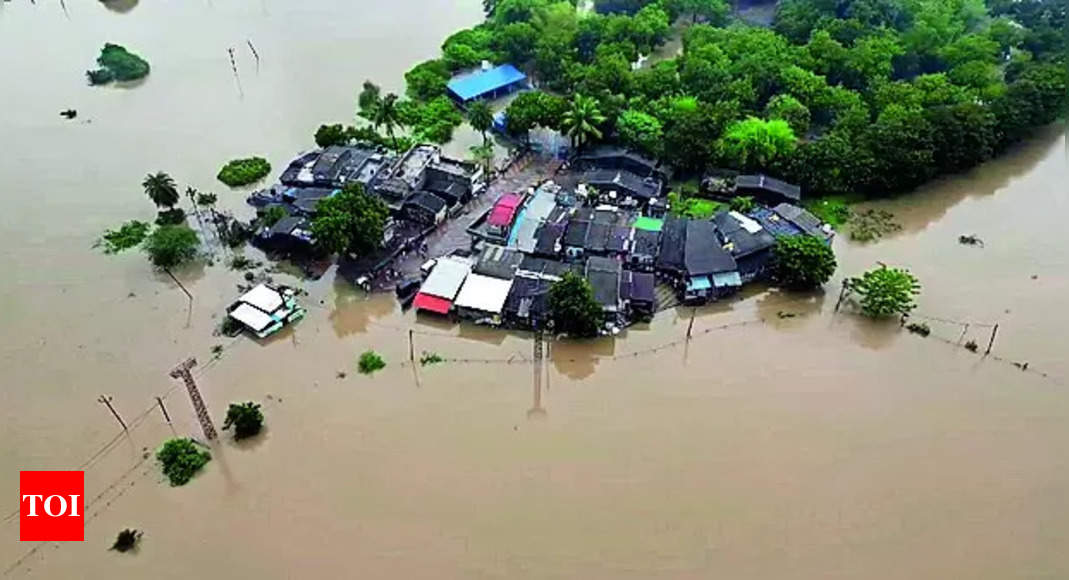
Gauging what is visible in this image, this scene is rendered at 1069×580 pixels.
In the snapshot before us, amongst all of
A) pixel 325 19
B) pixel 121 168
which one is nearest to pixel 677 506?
pixel 121 168

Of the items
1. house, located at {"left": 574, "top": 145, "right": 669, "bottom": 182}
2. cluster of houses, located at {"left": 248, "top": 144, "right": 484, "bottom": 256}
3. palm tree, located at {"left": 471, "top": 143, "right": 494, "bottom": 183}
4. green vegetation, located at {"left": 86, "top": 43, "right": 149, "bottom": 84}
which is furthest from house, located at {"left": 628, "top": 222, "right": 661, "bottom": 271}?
green vegetation, located at {"left": 86, "top": 43, "right": 149, "bottom": 84}

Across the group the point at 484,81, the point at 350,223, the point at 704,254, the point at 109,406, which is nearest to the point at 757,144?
the point at 704,254

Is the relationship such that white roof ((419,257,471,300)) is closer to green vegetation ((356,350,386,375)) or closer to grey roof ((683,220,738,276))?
green vegetation ((356,350,386,375))

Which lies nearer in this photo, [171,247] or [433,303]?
[433,303]

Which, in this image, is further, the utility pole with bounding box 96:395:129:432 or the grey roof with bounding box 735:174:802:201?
the grey roof with bounding box 735:174:802:201

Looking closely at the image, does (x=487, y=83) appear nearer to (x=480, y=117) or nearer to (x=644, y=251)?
(x=480, y=117)

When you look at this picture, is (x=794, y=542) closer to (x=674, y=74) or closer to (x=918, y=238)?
(x=918, y=238)

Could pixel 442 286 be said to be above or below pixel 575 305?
below
